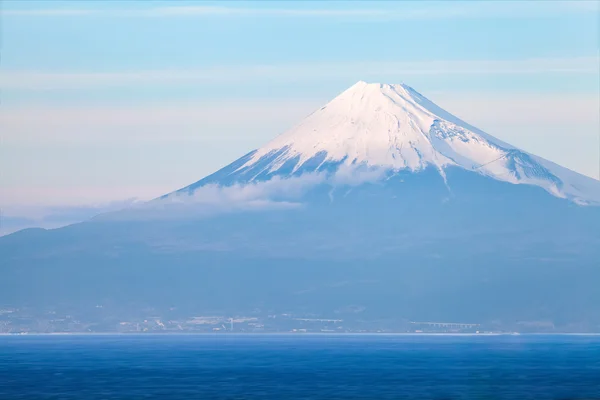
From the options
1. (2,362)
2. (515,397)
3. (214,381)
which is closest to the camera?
(515,397)

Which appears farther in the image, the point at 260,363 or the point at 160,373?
the point at 260,363

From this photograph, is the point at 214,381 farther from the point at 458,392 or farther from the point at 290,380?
the point at 458,392

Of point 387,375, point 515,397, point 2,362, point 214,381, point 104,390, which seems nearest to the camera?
point 515,397

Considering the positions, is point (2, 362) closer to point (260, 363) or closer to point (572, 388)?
point (260, 363)

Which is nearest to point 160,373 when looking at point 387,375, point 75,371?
point 75,371

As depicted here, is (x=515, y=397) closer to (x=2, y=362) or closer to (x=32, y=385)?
(x=32, y=385)

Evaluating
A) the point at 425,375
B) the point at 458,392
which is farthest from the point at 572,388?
the point at 425,375

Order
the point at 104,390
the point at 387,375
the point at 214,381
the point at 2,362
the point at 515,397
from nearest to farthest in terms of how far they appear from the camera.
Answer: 1. the point at 515,397
2. the point at 104,390
3. the point at 214,381
4. the point at 387,375
5. the point at 2,362

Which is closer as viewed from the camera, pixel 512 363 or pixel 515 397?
pixel 515 397
